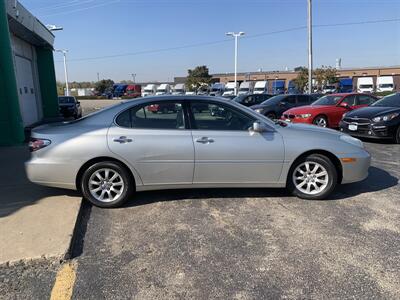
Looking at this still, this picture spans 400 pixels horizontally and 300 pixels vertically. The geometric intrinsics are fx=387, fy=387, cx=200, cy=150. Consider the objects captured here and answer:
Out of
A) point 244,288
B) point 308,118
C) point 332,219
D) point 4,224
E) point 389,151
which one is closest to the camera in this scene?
point 244,288

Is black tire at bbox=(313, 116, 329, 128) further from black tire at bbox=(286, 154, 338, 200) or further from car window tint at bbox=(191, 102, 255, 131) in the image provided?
car window tint at bbox=(191, 102, 255, 131)

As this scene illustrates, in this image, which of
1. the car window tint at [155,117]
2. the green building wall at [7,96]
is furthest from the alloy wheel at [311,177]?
the green building wall at [7,96]

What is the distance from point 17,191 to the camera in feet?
18.9

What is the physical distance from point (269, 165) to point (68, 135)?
2.74 meters

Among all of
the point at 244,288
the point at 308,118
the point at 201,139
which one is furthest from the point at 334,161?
the point at 308,118

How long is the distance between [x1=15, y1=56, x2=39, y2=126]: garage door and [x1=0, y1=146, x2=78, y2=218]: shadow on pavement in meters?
8.78

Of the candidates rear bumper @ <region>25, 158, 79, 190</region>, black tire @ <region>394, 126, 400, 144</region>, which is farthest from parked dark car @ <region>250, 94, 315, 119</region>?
rear bumper @ <region>25, 158, 79, 190</region>

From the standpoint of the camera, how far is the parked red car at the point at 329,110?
13156 millimetres

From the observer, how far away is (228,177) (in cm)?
529

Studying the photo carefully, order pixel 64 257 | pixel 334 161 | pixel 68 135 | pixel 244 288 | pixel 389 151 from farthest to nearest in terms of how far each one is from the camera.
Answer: pixel 389 151
pixel 334 161
pixel 68 135
pixel 64 257
pixel 244 288

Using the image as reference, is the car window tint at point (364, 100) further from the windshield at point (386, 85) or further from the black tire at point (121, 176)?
the windshield at point (386, 85)

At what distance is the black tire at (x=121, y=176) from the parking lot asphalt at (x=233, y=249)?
0.37ft

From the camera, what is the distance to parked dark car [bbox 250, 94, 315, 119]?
16.5 metres

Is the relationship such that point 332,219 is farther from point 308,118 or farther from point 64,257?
point 308,118
